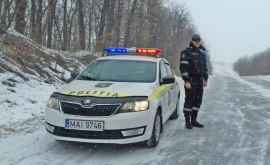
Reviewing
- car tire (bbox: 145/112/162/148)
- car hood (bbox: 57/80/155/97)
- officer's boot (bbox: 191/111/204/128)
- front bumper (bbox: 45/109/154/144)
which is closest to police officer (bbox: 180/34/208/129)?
officer's boot (bbox: 191/111/204/128)

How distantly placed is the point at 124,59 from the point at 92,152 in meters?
2.31

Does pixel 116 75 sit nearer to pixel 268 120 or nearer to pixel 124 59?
pixel 124 59

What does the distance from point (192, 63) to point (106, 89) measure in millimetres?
2526

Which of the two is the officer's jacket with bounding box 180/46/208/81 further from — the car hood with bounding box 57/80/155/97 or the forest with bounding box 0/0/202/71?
the forest with bounding box 0/0/202/71

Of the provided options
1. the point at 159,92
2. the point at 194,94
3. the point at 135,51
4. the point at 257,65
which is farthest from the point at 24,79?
the point at 257,65

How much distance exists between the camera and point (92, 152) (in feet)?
21.4

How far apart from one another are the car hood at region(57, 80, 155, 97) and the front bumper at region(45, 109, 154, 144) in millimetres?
→ 361

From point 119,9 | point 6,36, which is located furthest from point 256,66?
point 6,36

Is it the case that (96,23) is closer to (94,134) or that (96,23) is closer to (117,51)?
(117,51)

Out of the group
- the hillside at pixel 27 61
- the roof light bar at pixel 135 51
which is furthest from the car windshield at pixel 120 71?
the hillside at pixel 27 61

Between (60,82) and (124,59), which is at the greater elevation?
(124,59)

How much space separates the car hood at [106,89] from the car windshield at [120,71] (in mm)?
362

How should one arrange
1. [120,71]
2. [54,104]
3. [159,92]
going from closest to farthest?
[54,104]
[159,92]
[120,71]

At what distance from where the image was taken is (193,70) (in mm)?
8547
